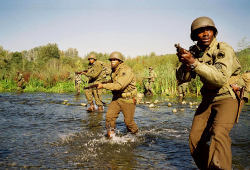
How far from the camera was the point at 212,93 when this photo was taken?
130 inches

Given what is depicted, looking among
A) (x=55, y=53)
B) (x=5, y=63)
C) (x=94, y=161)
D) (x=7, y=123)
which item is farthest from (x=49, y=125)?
(x=55, y=53)

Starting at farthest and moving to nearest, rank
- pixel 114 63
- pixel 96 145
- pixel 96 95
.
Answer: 1. pixel 96 95
2. pixel 114 63
3. pixel 96 145

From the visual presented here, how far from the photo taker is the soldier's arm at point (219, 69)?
269cm

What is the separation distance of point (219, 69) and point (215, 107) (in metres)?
0.70

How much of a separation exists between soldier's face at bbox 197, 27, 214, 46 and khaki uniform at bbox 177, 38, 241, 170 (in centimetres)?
7

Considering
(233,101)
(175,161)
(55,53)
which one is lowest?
(175,161)

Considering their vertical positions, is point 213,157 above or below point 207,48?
below

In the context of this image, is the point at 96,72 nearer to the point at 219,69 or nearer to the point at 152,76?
the point at 219,69

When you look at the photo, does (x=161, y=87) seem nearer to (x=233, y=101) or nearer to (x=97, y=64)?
(x=97, y=64)

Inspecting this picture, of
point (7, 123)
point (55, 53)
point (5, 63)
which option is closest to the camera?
point (7, 123)

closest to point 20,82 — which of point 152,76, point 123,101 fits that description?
point 152,76

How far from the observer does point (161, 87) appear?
18688 mm

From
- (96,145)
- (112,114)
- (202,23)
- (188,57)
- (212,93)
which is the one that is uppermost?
(202,23)

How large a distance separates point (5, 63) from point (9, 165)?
4280 cm
